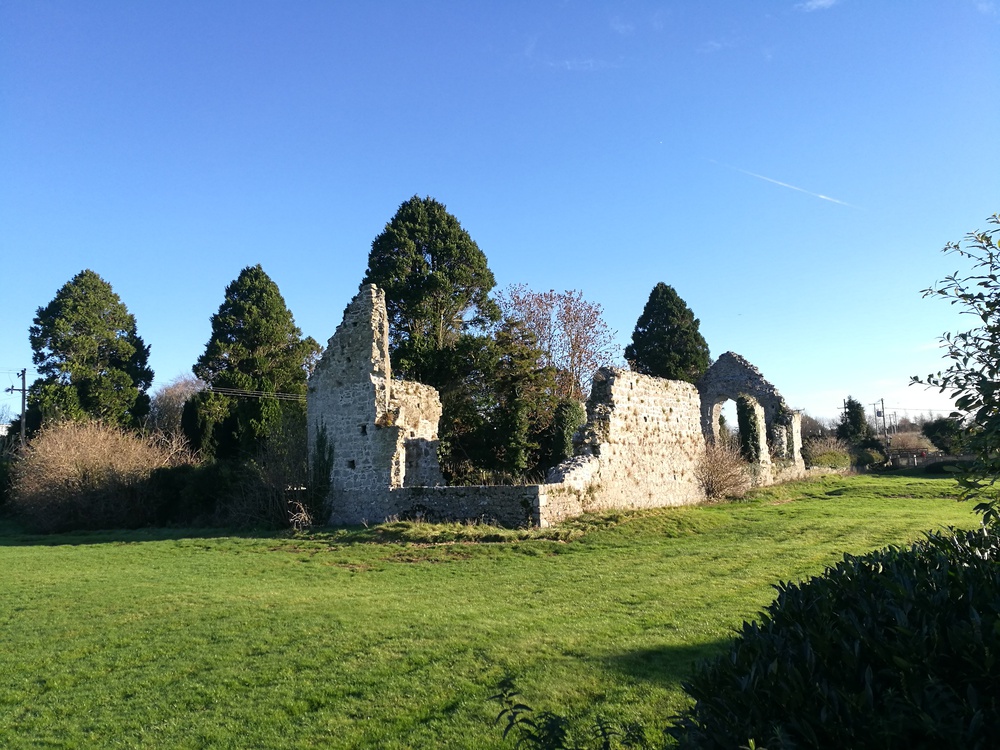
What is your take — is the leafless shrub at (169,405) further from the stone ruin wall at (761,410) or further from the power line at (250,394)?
the stone ruin wall at (761,410)

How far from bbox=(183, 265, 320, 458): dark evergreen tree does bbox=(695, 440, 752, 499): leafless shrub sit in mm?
18325

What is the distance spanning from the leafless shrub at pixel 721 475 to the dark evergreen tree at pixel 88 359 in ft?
91.3

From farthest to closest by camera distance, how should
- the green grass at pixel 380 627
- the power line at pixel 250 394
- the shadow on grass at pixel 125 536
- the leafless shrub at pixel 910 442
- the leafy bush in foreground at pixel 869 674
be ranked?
the leafless shrub at pixel 910 442
the power line at pixel 250 394
the shadow on grass at pixel 125 536
the green grass at pixel 380 627
the leafy bush in foreground at pixel 869 674

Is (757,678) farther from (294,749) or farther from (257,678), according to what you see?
(257,678)

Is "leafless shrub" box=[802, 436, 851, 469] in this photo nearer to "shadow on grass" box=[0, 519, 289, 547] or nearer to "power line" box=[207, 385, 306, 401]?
"power line" box=[207, 385, 306, 401]

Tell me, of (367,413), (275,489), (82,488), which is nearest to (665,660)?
(367,413)

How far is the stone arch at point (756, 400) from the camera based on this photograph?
2975 centimetres

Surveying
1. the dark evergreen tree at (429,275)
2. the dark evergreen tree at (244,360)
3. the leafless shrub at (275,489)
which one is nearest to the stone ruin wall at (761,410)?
the dark evergreen tree at (429,275)

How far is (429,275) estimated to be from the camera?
3086cm

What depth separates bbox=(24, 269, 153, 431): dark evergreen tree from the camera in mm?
34656

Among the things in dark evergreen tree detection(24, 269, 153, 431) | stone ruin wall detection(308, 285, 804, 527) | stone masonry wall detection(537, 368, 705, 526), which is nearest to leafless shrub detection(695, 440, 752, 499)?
stone masonry wall detection(537, 368, 705, 526)

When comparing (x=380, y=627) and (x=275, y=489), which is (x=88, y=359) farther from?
(x=380, y=627)

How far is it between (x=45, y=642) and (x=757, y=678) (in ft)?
24.3

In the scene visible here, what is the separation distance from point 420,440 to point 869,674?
16.8 metres
